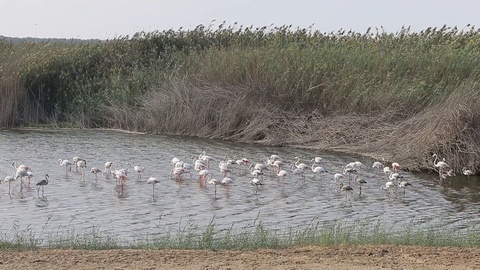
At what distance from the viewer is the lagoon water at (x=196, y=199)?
14172 millimetres

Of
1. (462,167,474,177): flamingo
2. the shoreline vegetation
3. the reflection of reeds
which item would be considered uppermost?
the shoreline vegetation

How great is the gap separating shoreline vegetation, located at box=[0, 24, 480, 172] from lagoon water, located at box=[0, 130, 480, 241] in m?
1.38

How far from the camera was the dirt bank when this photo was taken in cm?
940

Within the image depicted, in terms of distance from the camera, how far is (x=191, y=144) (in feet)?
82.1

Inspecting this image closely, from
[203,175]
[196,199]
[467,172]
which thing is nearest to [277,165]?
[203,175]

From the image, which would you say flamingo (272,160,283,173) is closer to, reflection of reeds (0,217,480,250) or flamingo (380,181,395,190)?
flamingo (380,181,395,190)

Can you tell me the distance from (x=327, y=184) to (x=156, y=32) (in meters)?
17.4

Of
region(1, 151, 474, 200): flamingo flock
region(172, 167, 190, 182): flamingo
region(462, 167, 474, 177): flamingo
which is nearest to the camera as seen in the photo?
region(1, 151, 474, 200): flamingo flock

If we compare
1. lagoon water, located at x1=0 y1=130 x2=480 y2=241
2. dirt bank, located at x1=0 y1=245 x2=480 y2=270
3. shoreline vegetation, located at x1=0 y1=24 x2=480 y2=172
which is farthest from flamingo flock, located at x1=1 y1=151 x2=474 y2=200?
dirt bank, located at x1=0 y1=245 x2=480 y2=270

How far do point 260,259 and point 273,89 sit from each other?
16.6 meters

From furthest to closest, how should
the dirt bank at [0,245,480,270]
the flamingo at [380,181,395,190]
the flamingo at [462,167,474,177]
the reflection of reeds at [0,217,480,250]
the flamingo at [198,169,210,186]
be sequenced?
the flamingo at [462,167,474,177]
the flamingo at [198,169,210,186]
the flamingo at [380,181,395,190]
the reflection of reeds at [0,217,480,250]
the dirt bank at [0,245,480,270]

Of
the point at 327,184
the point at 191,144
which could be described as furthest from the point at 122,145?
the point at 327,184

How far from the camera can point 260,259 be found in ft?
32.1

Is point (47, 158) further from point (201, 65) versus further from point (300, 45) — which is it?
point (300, 45)
